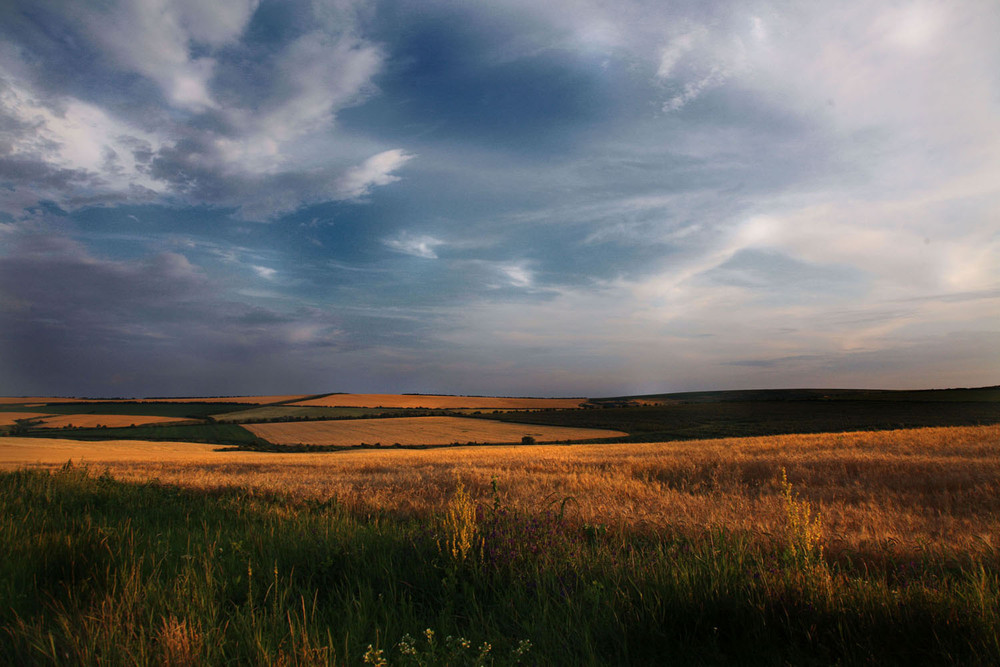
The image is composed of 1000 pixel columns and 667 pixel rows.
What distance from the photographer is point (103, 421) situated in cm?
8644

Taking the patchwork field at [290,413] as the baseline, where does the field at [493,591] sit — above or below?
above

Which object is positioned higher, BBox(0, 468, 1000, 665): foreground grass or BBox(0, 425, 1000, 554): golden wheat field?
BBox(0, 468, 1000, 665): foreground grass

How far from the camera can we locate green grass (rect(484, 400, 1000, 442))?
203ft

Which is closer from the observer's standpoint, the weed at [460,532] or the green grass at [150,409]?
the weed at [460,532]

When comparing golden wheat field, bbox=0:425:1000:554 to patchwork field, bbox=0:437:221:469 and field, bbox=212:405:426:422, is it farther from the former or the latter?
field, bbox=212:405:426:422

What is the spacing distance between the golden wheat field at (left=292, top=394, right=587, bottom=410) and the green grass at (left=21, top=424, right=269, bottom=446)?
4562 cm

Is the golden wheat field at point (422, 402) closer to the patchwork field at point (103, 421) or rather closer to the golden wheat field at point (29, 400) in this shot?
the patchwork field at point (103, 421)

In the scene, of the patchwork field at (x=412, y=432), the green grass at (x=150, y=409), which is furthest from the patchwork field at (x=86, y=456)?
the green grass at (x=150, y=409)

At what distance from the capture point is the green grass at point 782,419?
61819 mm

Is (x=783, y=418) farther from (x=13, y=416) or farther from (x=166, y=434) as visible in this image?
(x=13, y=416)

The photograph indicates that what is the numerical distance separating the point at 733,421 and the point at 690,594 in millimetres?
83007

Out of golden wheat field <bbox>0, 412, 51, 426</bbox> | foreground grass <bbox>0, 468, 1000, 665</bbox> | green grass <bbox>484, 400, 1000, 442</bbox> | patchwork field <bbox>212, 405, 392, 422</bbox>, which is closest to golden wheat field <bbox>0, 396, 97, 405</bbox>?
golden wheat field <bbox>0, 412, 51, 426</bbox>

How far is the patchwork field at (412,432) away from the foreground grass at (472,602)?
184 ft

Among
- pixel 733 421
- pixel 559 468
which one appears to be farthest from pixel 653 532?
pixel 733 421
